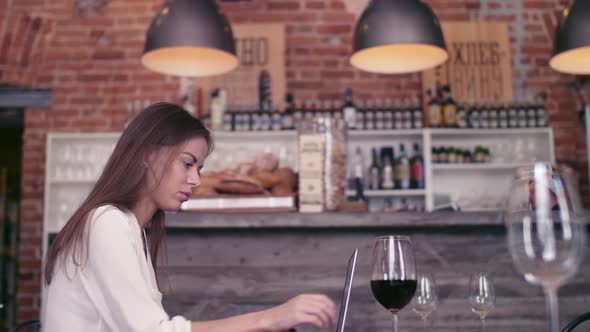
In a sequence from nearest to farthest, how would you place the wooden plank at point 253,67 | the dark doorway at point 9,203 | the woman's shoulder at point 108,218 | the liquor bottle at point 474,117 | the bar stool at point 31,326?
the woman's shoulder at point 108,218 < the bar stool at point 31,326 < the liquor bottle at point 474,117 < the wooden plank at point 253,67 < the dark doorway at point 9,203

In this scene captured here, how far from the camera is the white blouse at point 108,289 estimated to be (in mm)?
1015

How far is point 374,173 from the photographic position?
12.5ft

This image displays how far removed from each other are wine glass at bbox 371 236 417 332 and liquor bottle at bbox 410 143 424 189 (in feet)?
9.24

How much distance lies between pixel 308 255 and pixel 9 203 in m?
4.46

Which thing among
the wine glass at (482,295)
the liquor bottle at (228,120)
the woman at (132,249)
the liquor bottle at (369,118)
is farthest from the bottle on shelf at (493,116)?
the woman at (132,249)

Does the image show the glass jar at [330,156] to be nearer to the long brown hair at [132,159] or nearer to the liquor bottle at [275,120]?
the long brown hair at [132,159]

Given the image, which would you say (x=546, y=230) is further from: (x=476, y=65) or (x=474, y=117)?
(x=476, y=65)

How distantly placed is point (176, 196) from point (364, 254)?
0.75 m

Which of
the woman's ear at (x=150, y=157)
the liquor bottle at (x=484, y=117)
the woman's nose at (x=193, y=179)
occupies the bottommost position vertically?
the liquor bottle at (x=484, y=117)

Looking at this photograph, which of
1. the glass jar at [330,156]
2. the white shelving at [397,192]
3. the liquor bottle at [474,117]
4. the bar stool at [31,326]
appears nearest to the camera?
the bar stool at [31,326]

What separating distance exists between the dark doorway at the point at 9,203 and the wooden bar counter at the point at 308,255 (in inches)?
109

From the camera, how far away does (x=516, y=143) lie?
3984mm

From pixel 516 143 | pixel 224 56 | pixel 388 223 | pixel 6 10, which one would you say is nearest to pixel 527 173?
pixel 388 223

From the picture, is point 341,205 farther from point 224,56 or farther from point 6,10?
point 6,10
